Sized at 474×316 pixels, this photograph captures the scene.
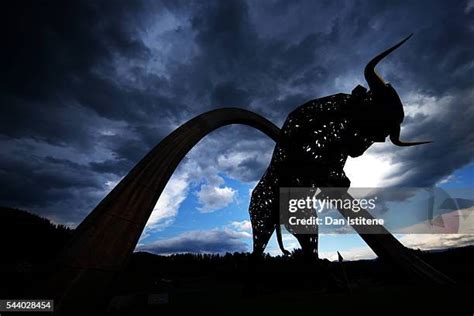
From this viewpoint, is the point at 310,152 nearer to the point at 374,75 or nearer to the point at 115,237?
the point at 374,75

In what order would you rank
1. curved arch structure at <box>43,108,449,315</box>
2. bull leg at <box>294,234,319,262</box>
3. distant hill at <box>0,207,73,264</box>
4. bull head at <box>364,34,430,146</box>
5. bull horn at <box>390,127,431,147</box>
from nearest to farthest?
curved arch structure at <box>43,108,449,315</box>, bull leg at <box>294,234,319,262</box>, bull head at <box>364,34,430,146</box>, bull horn at <box>390,127,431,147</box>, distant hill at <box>0,207,73,264</box>

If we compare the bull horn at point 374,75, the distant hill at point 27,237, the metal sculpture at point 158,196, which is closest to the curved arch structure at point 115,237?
the metal sculpture at point 158,196

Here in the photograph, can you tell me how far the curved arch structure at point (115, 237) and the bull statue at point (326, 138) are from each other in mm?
2159

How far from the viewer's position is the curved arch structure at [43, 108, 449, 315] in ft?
11.2

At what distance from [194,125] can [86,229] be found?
3621 mm

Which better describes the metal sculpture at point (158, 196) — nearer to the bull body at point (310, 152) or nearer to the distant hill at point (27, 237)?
the bull body at point (310, 152)

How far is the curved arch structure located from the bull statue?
7.08 feet

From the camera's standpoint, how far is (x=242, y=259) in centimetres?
917

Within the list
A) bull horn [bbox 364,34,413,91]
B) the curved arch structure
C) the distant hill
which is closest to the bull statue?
bull horn [bbox 364,34,413,91]

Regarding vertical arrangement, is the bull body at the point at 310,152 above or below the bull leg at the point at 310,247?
above

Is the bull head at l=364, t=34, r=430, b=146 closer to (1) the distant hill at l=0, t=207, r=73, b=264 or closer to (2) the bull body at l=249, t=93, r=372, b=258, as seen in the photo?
(2) the bull body at l=249, t=93, r=372, b=258

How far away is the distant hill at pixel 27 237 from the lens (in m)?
9.21

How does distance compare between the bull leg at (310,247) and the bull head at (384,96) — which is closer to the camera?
the bull leg at (310,247)

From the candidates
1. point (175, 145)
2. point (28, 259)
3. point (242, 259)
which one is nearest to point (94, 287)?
point (175, 145)
